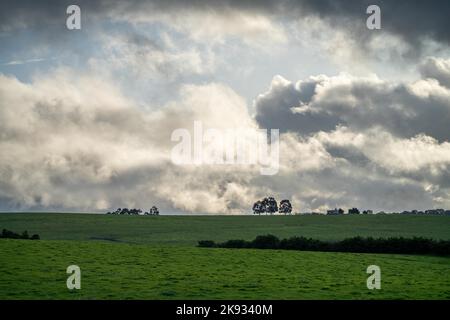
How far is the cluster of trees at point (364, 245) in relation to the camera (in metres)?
66.4

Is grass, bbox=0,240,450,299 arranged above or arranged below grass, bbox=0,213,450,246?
below

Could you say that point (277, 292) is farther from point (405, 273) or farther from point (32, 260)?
point (32, 260)

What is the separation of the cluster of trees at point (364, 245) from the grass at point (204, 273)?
3483 mm

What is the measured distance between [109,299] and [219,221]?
306 feet

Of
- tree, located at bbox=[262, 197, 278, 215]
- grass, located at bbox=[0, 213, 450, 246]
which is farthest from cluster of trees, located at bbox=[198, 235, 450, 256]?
tree, located at bbox=[262, 197, 278, 215]

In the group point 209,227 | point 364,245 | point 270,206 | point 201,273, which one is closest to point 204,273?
point 201,273

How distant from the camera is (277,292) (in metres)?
37.3

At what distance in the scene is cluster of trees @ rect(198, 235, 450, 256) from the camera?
66438 millimetres

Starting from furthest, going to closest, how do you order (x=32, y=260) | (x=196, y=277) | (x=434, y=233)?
1. (x=434, y=233)
2. (x=32, y=260)
3. (x=196, y=277)

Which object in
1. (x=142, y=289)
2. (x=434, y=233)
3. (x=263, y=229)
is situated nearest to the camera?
(x=142, y=289)

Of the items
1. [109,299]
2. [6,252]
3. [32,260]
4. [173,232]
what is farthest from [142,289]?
[173,232]

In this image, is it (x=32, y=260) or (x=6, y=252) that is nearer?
(x=32, y=260)

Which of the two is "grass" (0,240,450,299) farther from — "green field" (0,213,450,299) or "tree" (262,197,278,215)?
"tree" (262,197,278,215)

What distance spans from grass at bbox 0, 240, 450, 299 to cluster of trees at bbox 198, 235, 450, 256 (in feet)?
11.4
